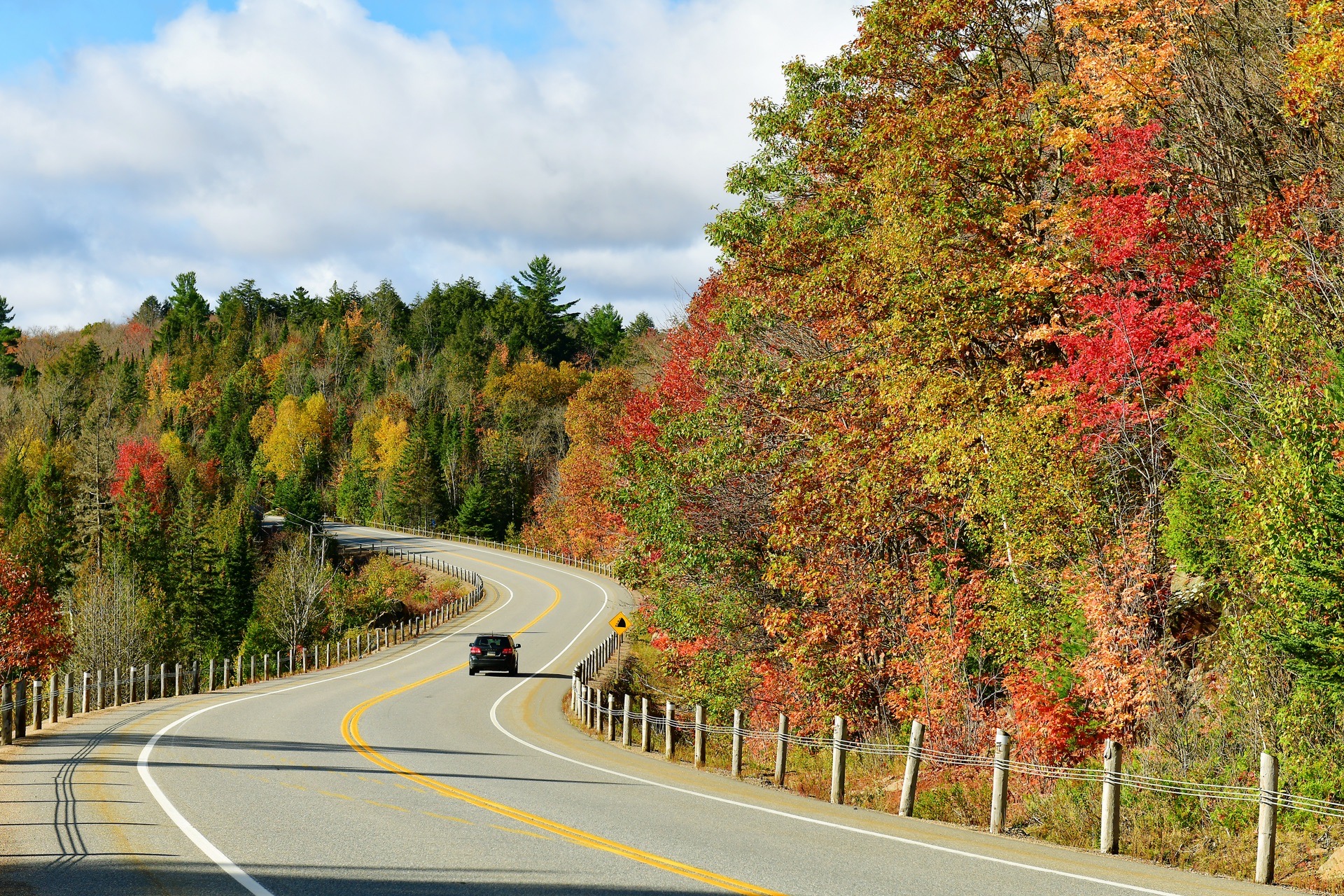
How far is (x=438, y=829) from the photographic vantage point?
1048 cm

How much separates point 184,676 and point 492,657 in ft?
31.9

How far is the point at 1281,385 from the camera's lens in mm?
12477

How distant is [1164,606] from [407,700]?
20.6 meters

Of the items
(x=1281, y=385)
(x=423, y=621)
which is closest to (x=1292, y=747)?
(x=1281, y=385)

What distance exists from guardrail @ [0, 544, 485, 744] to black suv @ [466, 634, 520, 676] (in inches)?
294

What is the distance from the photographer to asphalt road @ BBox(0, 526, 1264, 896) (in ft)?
27.3

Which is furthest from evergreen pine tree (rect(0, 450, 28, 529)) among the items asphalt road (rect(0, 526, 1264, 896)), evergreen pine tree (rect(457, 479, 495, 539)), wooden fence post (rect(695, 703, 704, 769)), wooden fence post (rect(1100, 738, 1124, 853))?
wooden fence post (rect(1100, 738, 1124, 853))

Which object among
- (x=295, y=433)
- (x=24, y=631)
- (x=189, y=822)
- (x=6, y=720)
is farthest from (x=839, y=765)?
(x=295, y=433)

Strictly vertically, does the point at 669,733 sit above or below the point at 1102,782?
below

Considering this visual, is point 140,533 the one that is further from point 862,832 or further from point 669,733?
point 862,832

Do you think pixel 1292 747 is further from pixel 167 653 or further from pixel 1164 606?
pixel 167 653

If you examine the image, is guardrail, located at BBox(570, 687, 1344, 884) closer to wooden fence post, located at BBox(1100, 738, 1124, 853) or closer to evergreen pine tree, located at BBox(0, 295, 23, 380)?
wooden fence post, located at BBox(1100, 738, 1124, 853)

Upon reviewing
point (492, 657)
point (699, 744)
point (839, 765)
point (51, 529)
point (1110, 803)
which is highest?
point (1110, 803)

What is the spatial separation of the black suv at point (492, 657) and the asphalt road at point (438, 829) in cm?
1601
